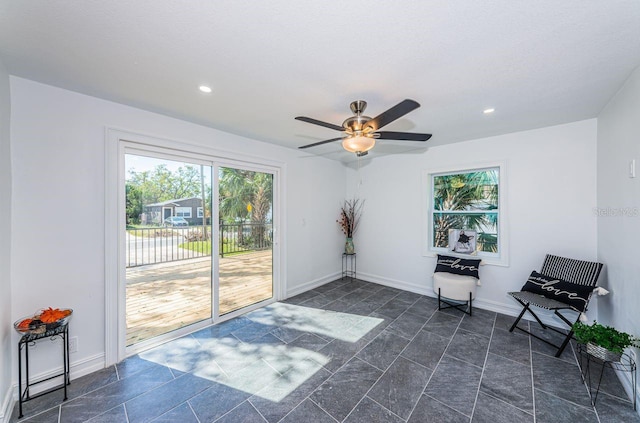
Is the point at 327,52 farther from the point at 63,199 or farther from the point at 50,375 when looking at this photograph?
the point at 50,375

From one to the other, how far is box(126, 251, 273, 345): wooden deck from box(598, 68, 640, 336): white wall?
3.85 m

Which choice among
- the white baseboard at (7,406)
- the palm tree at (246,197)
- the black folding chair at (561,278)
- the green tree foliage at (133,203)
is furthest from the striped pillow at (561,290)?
the white baseboard at (7,406)

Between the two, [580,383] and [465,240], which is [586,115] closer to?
[465,240]

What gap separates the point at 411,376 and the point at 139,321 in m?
2.89

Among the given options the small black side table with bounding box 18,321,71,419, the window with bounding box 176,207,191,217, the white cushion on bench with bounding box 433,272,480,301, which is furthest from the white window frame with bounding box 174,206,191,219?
the white cushion on bench with bounding box 433,272,480,301

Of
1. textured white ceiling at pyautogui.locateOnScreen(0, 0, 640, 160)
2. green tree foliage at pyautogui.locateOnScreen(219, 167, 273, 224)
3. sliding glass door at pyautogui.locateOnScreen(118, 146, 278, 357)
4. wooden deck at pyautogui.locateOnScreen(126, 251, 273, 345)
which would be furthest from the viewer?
green tree foliage at pyautogui.locateOnScreen(219, 167, 273, 224)

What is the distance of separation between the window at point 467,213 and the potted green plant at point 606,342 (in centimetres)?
154

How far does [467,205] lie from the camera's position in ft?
12.4

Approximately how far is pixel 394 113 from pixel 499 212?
267 cm

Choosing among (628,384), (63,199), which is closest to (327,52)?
(63,199)

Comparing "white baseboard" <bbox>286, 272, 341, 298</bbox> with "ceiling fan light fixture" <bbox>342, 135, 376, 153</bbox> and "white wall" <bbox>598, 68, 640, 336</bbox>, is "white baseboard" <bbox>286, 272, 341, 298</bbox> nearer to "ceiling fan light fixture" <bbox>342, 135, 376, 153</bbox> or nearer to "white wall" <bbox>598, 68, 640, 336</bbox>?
"ceiling fan light fixture" <bbox>342, 135, 376, 153</bbox>

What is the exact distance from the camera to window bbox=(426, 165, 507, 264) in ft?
11.5

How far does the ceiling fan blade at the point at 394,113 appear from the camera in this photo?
5.42 ft

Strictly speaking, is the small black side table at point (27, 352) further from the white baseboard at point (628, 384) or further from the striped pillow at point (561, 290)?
the striped pillow at point (561, 290)
